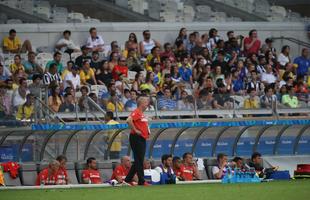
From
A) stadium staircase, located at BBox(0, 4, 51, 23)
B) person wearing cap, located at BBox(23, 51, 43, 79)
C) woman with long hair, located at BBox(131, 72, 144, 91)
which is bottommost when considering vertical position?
woman with long hair, located at BBox(131, 72, 144, 91)

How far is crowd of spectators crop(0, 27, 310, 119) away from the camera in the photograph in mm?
28406

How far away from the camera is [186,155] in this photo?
25.4m

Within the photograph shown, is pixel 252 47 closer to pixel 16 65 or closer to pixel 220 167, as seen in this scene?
pixel 16 65

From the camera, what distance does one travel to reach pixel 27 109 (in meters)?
26.1

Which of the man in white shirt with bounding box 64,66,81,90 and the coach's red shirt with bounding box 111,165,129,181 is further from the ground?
the man in white shirt with bounding box 64,66,81,90

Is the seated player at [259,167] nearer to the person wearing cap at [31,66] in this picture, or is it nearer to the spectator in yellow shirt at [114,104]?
the spectator in yellow shirt at [114,104]

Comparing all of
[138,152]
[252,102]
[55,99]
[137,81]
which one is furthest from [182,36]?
[138,152]

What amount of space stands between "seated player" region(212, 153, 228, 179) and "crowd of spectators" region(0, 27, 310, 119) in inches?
145

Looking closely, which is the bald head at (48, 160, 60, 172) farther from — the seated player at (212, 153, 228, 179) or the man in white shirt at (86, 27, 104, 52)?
the man in white shirt at (86, 27, 104, 52)

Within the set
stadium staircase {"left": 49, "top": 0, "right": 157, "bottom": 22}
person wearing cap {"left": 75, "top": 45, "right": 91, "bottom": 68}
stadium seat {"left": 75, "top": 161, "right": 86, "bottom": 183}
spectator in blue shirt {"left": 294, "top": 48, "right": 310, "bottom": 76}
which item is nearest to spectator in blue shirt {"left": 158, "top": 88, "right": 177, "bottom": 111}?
person wearing cap {"left": 75, "top": 45, "right": 91, "bottom": 68}

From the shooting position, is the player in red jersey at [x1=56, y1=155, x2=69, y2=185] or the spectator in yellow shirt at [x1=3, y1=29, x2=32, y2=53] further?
the spectator in yellow shirt at [x1=3, y1=29, x2=32, y2=53]

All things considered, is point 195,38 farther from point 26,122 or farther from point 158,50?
point 26,122

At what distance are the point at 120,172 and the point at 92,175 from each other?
65 cm

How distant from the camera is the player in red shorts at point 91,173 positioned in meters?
24.5
